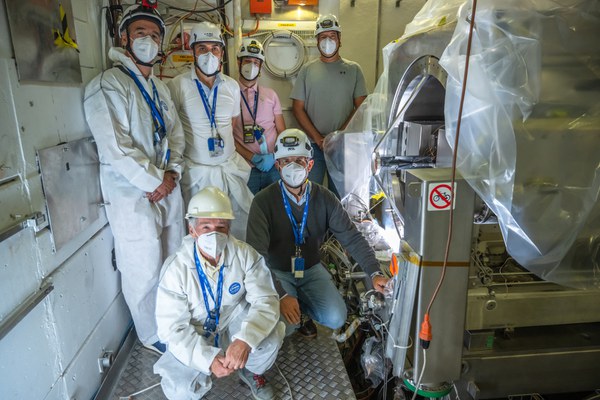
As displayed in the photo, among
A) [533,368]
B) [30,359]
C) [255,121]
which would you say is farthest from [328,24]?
[30,359]

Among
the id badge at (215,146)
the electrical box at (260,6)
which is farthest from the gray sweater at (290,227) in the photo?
the electrical box at (260,6)

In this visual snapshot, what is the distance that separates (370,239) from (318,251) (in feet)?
1.34

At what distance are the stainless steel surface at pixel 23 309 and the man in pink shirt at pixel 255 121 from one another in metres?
1.98

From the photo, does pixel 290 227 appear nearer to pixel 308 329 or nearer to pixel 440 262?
pixel 308 329

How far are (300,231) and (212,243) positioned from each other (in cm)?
71

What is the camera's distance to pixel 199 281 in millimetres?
2016

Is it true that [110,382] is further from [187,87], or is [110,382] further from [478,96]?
[478,96]

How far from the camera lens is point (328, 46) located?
366 centimetres

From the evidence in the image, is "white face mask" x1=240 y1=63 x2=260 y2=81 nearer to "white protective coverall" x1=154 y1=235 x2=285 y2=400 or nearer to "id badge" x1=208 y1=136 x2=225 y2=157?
"id badge" x1=208 y1=136 x2=225 y2=157

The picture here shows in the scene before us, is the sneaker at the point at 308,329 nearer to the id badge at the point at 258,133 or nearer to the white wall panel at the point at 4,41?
the id badge at the point at 258,133

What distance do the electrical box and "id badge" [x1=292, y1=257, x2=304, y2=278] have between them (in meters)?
2.66

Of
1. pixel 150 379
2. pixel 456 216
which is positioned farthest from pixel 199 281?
pixel 456 216

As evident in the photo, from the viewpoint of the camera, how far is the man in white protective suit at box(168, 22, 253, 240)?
2863 mm

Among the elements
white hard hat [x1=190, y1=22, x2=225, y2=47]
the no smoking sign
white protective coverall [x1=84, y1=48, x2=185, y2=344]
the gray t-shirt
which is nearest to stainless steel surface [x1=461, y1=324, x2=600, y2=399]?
the no smoking sign
